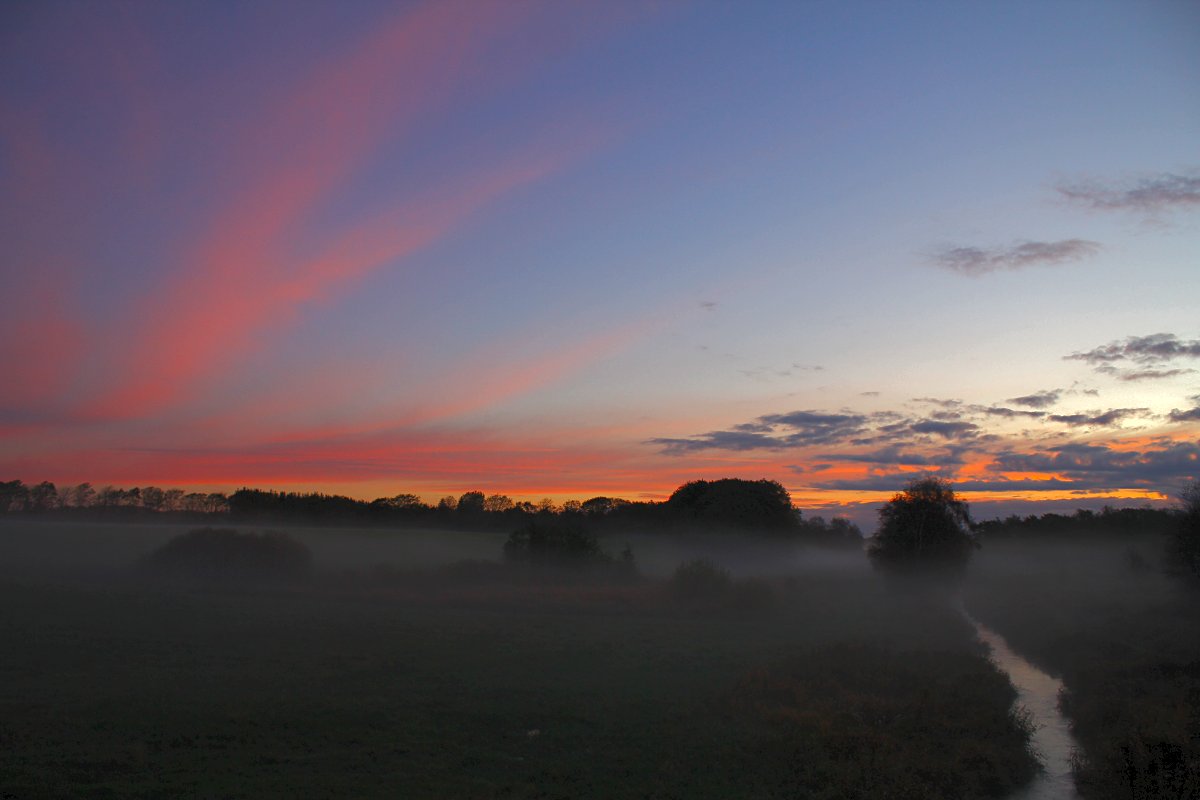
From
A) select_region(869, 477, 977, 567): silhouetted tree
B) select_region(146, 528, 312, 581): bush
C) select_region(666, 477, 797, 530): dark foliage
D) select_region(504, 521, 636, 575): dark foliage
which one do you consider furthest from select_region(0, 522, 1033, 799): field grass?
select_region(666, 477, 797, 530): dark foliage

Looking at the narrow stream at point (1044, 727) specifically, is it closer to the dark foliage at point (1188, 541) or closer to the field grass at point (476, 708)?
the field grass at point (476, 708)

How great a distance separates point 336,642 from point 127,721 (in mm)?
15506

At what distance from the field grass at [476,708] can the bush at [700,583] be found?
11.2 meters

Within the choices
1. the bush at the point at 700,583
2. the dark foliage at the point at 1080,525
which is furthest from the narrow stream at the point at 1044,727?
the dark foliage at the point at 1080,525

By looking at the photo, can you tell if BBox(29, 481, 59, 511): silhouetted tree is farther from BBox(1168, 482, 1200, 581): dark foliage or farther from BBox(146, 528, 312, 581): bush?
BBox(1168, 482, 1200, 581): dark foliage

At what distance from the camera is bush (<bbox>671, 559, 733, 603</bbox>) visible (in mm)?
54875

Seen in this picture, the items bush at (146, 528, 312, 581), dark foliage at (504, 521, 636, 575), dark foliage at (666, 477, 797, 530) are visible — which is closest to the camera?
bush at (146, 528, 312, 581)

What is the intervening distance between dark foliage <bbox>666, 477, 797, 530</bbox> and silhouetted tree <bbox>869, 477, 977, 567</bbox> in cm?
4150

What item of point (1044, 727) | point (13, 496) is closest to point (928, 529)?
point (1044, 727)

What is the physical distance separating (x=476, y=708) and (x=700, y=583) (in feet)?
116

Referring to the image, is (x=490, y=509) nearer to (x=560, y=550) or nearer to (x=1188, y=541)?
(x=560, y=550)

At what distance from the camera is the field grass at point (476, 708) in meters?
16.7

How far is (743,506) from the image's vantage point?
4154 inches

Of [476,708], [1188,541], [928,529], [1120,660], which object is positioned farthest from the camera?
[928,529]
